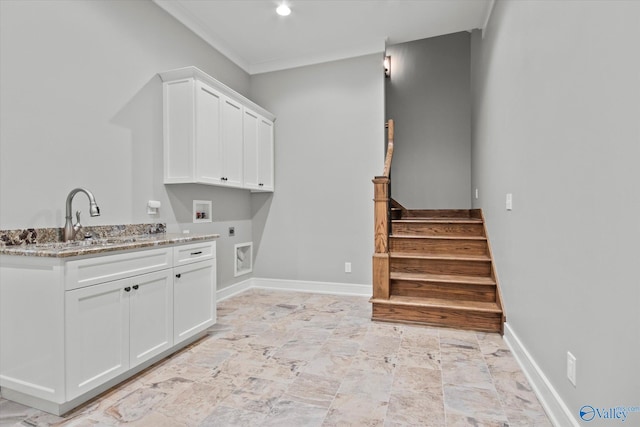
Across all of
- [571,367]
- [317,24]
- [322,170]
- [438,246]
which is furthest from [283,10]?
[571,367]

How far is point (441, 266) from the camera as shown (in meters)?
3.45

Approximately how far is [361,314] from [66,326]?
96.6 inches

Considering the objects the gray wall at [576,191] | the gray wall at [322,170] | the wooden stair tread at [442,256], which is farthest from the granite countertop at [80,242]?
the gray wall at [576,191]

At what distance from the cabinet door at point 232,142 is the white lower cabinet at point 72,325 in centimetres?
153

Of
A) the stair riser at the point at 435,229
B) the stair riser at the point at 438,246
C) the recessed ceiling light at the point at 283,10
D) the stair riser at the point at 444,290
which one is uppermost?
the recessed ceiling light at the point at 283,10

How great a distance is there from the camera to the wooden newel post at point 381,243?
322 cm

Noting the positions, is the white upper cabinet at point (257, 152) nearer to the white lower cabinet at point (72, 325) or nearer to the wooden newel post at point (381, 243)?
the wooden newel post at point (381, 243)

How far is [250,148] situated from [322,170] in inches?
37.9

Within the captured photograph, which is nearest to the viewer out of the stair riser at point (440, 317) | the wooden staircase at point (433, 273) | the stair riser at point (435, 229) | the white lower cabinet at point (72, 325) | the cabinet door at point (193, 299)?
the white lower cabinet at point (72, 325)

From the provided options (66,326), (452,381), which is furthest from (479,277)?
(66,326)

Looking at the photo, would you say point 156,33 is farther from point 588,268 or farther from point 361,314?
point 588,268

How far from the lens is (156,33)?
303 cm

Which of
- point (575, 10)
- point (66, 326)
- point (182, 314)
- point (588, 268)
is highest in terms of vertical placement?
point (575, 10)

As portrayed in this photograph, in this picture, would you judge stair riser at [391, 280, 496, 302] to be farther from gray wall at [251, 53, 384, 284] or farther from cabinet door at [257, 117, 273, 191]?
cabinet door at [257, 117, 273, 191]
